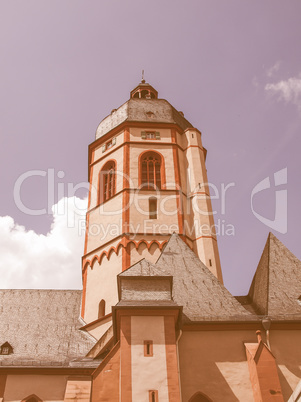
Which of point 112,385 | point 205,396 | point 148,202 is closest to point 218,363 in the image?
point 205,396

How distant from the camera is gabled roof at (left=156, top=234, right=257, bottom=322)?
13.6 meters

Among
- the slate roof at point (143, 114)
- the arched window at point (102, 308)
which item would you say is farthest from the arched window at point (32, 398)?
the slate roof at point (143, 114)

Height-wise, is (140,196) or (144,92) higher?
(144,92)

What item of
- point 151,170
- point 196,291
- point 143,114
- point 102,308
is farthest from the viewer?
point 143,114

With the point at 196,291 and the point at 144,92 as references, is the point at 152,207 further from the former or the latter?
the point at 144,92

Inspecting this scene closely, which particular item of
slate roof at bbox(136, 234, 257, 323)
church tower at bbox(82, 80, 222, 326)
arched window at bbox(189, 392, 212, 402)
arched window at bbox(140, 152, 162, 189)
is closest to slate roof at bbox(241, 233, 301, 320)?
slate roof at bbox(136, 234, 257, 323)

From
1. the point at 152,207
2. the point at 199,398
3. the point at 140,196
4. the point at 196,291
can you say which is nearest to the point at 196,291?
the point at 196,291

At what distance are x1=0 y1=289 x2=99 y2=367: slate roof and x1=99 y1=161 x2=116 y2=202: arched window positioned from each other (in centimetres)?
482

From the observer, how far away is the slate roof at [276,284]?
46.3 ft

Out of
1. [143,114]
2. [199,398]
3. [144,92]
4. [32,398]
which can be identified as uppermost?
[144,92]

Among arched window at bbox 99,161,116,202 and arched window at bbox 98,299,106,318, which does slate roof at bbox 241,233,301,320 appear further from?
arched window at bbox 99,161,116,202

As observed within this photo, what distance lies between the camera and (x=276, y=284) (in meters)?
15.3

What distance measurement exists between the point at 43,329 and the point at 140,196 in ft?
23.7

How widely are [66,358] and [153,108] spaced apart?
15408 millimetres
